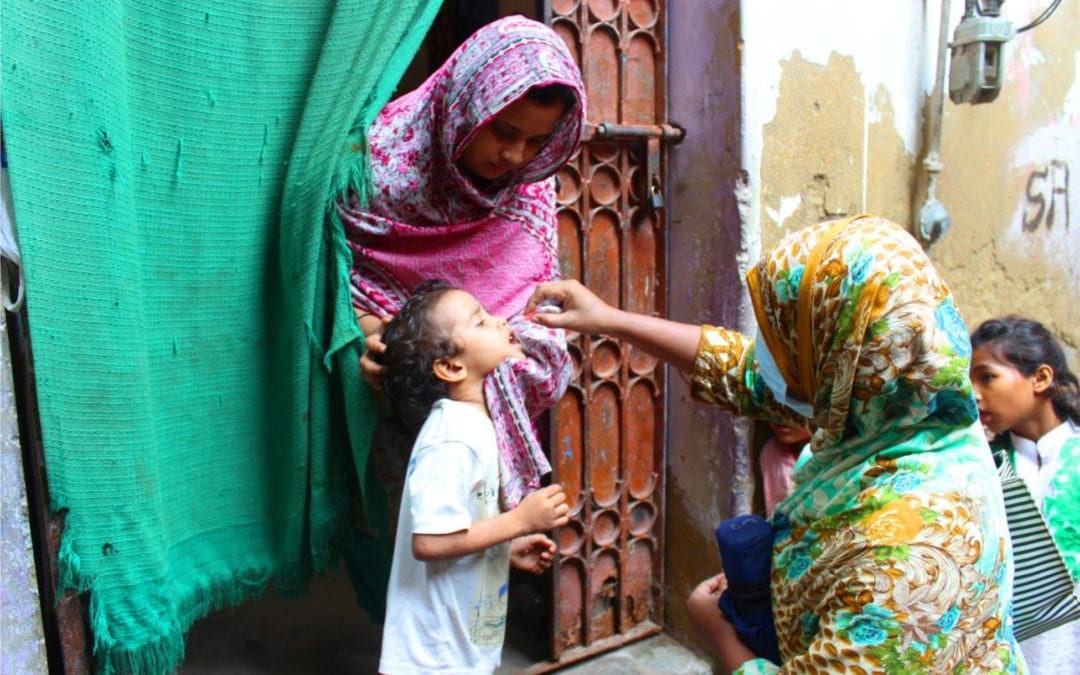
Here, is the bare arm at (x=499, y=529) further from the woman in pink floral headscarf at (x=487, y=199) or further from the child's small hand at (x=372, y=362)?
the child's small hand at (x=372, y=362)

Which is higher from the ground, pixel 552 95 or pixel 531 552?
pixel 552 95

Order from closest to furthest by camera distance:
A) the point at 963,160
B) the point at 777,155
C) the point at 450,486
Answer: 1. the point at 450,486
2. the point at 777,155
3. the point at 963,160

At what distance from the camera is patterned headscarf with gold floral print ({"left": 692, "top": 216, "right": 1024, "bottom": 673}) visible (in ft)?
3.94

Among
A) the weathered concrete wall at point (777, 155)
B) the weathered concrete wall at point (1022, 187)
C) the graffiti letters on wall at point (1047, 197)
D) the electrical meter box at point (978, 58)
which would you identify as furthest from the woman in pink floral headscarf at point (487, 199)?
the graffiti letters on wall at point (1047, 197)

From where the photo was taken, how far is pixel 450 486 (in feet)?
5.40

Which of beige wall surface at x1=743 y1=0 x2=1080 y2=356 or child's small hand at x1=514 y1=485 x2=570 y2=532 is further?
beige wall surface at x1=743 y1=0 x2=1080 y2=356

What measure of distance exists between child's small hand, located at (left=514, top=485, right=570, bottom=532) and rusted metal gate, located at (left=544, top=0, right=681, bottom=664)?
0.78 meters

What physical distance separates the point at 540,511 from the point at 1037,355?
1.46m

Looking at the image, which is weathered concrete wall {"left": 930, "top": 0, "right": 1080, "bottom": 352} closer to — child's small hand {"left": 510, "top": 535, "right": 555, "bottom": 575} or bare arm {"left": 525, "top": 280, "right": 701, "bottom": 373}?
bare arm {"left": 525, "top": 280, "right": 701, "bottom": 373}

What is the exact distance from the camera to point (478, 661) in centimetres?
179

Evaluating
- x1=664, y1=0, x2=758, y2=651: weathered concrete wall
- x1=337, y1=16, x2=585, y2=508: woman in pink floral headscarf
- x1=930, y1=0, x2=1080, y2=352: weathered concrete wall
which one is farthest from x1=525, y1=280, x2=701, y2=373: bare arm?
x1=930, y1=0, x2=1080, y2=352: weathered concrete wall

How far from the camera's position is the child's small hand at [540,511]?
1720 millimetres

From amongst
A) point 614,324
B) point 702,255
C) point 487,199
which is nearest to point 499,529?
point 614,324

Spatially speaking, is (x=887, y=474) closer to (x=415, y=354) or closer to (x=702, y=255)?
(x=415, y=354)
